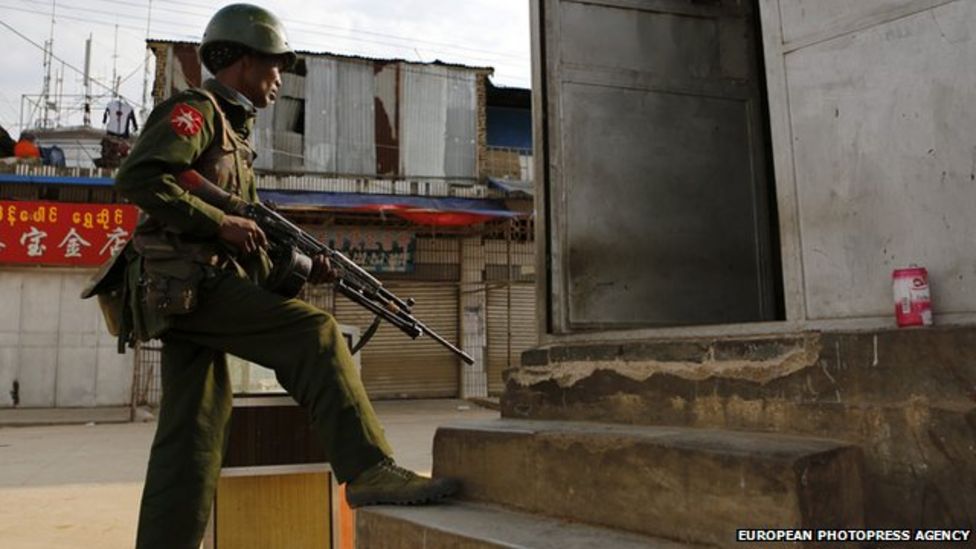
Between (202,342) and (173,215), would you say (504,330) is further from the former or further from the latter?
(173,215)

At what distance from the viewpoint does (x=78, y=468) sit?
6602mm

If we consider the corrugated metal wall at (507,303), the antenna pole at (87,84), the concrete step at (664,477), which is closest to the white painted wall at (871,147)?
the concrete step at (664,477)

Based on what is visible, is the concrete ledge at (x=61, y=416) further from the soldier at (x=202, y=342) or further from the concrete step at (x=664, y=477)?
the concrete step at (x=664, y=477)

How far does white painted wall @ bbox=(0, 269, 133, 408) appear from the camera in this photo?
12.9m

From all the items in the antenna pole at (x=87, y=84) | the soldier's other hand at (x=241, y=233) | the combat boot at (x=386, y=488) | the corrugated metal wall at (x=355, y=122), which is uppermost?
the antenna pole at (x=87, y=84)

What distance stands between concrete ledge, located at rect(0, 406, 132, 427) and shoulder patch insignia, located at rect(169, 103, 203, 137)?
414 inches

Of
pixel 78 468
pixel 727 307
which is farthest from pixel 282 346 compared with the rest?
pixel 78 468

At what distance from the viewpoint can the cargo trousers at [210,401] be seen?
2.27 metres

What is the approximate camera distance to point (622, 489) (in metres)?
2.08

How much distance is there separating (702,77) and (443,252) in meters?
11.8

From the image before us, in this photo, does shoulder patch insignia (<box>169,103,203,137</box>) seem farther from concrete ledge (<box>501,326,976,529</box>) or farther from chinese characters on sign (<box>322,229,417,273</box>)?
chinese characters on sign (<box>322,229,417,273</box>)

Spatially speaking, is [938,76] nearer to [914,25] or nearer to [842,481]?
[914,25]

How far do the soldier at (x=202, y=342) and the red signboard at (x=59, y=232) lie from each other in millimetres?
12184

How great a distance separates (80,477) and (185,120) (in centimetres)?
506
